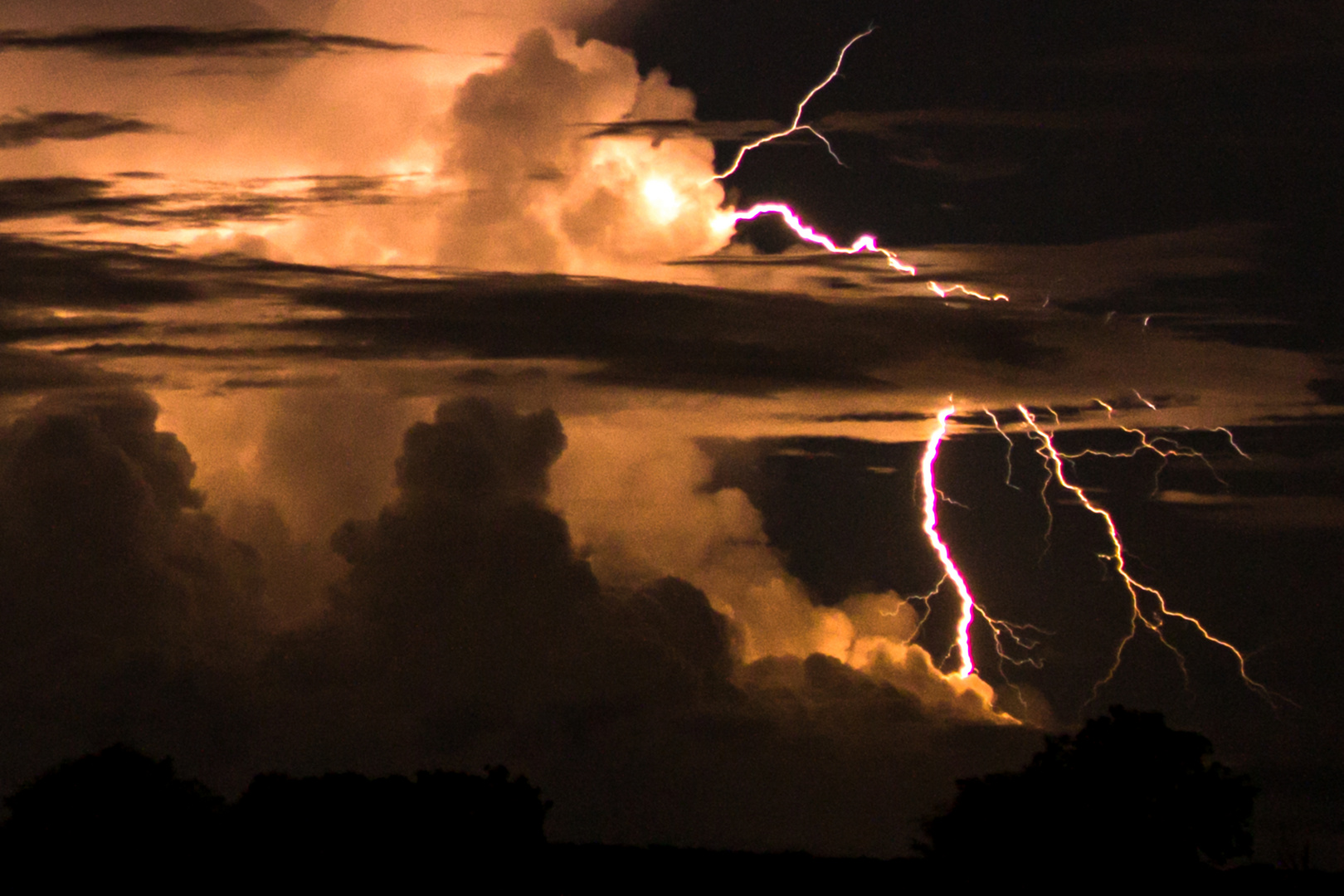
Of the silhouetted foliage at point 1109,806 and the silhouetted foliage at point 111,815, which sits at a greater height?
the silhouetted foliage at point 1109,806

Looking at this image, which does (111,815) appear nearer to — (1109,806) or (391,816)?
(391,816)

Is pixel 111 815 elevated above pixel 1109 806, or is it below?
below

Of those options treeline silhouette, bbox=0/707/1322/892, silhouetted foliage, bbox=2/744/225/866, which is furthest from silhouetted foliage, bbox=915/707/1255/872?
silhouetted foliage, bbox=2/744/225/866

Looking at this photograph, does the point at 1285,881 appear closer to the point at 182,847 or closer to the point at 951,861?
the point at 951,861

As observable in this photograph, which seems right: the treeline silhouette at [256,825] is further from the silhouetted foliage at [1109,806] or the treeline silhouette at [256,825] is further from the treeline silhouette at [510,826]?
the silhouetted foliage at [1109,806]

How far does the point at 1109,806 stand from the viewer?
2233 inches

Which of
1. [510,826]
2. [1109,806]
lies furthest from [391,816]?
[1109,806]

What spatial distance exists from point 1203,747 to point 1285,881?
15.3ft

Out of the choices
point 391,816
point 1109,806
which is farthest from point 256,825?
point 1109,806

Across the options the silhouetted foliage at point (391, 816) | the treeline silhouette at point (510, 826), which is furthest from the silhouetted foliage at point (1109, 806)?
the silhouetted foliage at point (391, 816)

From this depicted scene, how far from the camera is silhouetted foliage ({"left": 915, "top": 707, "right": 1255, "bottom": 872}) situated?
2175 inches

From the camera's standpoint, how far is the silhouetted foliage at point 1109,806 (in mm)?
55250

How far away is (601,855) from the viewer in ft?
207

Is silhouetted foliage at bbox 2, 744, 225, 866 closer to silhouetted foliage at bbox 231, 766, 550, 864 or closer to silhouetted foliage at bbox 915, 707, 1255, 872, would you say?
silhouetted foliage at bbox 231, 766, 550, 864
